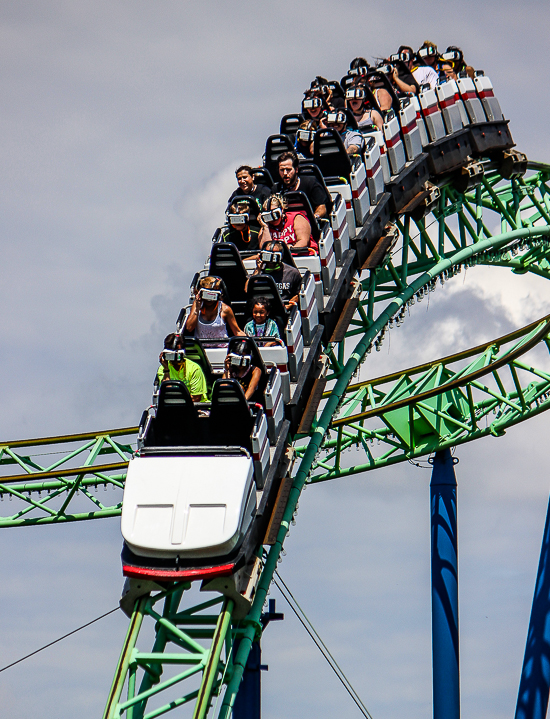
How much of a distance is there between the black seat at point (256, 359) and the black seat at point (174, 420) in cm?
50

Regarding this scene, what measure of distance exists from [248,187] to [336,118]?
1.45 meters

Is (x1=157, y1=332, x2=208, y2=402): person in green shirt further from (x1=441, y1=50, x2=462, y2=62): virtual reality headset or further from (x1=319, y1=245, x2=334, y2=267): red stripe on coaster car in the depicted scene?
(x1=441, y1=50, x2=462, y2=62): virtual reality headset

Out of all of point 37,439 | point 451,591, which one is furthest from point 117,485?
point 451,591

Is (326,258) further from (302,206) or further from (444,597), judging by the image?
(444,597)

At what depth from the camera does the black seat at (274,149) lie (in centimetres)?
1285

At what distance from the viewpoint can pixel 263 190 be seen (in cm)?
1148

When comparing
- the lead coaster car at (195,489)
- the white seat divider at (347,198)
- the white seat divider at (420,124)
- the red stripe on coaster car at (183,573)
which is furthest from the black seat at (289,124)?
the red stripe on coaster car at (183,573)

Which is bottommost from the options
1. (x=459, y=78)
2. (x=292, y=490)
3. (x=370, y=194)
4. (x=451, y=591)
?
(x=292, y=490)

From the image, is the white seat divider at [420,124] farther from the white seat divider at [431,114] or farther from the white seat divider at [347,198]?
the white seat divider at [347,198]

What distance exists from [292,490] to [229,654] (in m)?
1.83

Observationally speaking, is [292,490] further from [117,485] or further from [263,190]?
[117,485]

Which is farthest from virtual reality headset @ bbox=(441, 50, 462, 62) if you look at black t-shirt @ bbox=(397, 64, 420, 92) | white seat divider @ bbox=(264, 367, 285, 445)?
white seat divider @ bbox=(264, 367, 285, 445)

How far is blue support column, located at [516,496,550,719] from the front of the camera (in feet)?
38.9

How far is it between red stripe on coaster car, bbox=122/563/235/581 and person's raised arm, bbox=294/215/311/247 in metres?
3.71
